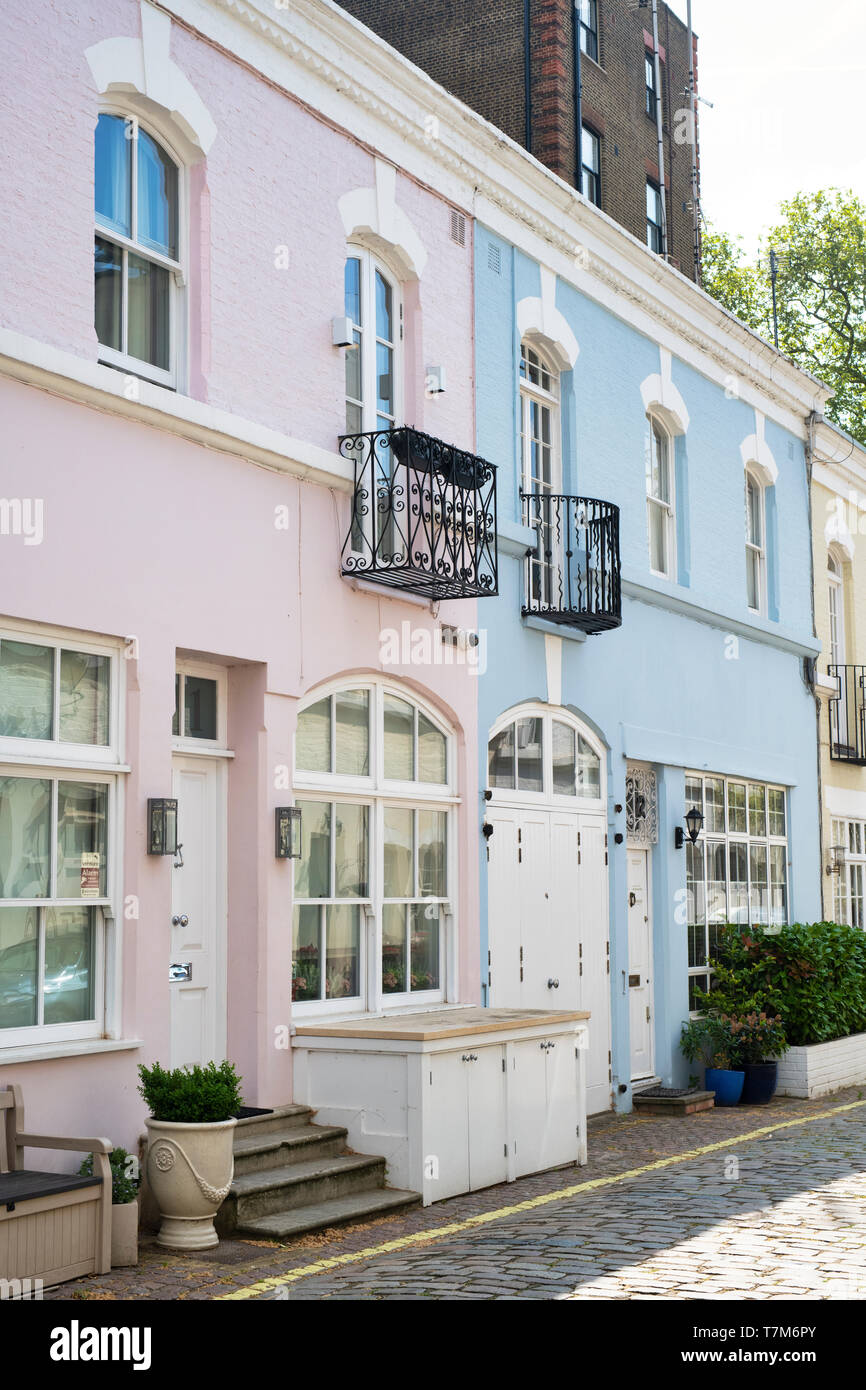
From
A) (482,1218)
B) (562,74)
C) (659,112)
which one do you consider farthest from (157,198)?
(659,112)

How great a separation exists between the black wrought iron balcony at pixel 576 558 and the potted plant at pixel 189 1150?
612 cm

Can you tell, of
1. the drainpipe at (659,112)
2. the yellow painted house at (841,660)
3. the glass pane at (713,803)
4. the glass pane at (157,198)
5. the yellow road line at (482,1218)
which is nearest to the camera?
the yellow road line at (482,1218)

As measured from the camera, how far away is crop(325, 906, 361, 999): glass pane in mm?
10570

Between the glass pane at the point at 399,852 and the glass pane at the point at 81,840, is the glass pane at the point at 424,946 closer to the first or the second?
the glass pane at the point at 399,852

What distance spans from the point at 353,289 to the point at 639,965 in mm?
7028

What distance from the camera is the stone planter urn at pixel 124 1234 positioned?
761 centimetres

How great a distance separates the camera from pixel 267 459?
1000 centimetres

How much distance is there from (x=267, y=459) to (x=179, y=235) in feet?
4.87

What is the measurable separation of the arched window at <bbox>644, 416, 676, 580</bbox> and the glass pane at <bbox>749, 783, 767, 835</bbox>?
9.92 feet

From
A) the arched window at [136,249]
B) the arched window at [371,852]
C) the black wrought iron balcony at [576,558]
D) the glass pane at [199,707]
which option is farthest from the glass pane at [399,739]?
the arched window at [136,249]

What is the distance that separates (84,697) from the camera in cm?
864

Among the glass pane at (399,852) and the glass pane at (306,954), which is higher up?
the glass pane at (399,852)
